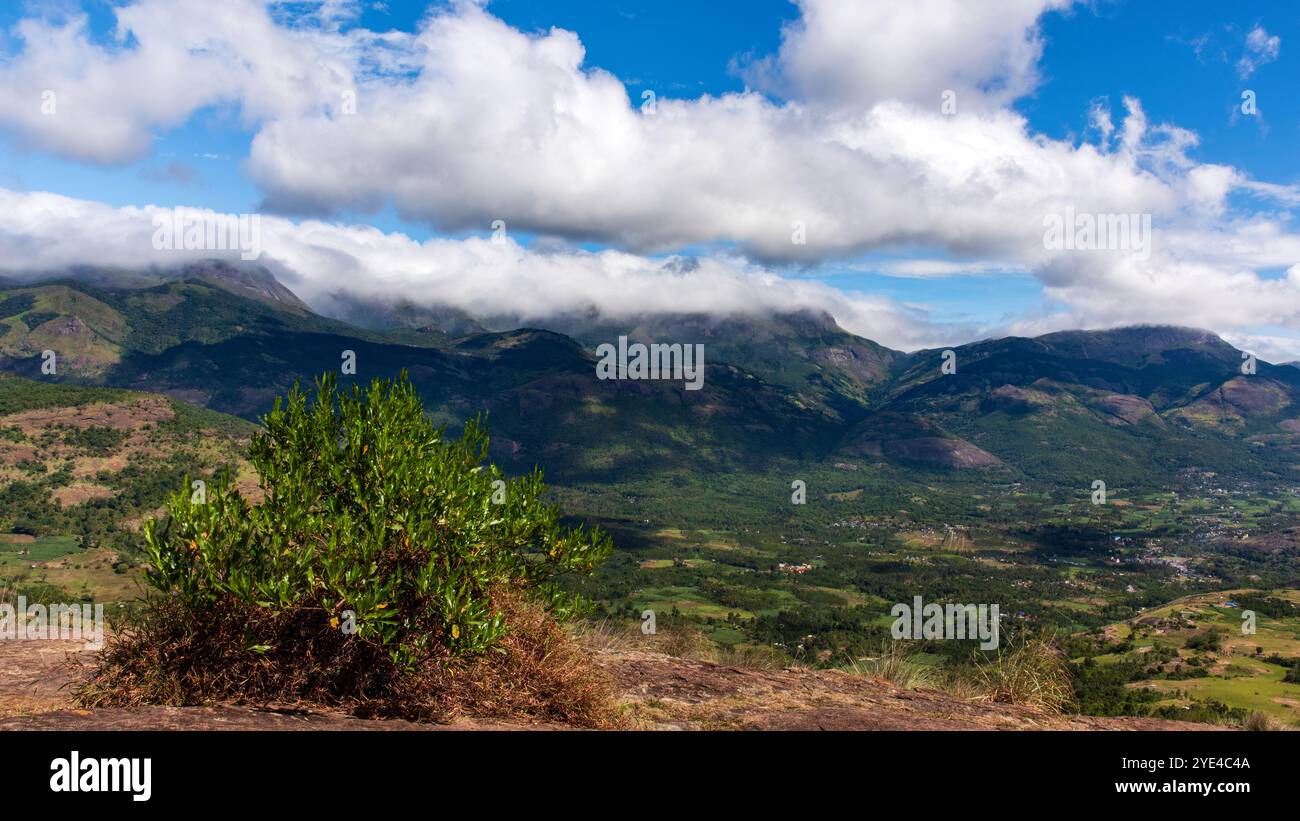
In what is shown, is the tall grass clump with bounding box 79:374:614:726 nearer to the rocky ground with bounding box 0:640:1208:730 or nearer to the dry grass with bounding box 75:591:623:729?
the dry grass with bounding box 75:591:623:729

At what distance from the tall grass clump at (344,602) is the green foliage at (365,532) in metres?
0.03

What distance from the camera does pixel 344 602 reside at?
877 centimetres

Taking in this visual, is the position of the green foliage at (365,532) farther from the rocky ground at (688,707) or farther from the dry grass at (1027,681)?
the dry grass at (1027,681)

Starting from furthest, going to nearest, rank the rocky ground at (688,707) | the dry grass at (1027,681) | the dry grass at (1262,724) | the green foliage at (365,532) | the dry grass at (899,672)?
the dry grass at (899,672), the dry grass at (1027,681), the dry grass at (1262,724), the green foliage at (365,532), the rocky ground at (688,707)

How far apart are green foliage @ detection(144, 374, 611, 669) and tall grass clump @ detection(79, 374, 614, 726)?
3cm

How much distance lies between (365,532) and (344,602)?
3.47ft

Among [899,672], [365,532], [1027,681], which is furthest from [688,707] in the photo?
[1027,681]

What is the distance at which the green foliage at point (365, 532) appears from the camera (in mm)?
8734

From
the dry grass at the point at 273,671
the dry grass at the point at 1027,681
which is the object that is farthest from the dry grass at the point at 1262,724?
the dry grass at the point at 273,671

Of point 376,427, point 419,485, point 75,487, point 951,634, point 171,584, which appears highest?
point 376,427
